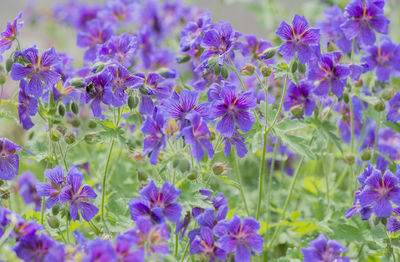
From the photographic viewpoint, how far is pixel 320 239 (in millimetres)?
1643

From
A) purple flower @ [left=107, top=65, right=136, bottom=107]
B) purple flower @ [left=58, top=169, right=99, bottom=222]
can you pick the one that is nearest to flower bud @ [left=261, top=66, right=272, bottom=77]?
purple flower @ [left=107, top=65, right=136, bottom=107]

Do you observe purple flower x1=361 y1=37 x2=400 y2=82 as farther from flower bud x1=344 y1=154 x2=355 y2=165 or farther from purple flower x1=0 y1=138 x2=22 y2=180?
purple flower x1=0 y1=138 x2=22 y2=180

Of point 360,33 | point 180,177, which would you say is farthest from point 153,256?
point 360,33

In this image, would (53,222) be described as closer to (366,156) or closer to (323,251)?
(323,251)

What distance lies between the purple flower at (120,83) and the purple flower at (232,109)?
0.30 m

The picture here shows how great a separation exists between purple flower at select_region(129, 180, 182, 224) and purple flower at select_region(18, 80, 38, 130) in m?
0.58

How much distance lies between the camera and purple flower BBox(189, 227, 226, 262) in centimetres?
155

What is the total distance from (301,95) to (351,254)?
66 centimetres

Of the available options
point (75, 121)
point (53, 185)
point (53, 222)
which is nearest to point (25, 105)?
point (75, 121)

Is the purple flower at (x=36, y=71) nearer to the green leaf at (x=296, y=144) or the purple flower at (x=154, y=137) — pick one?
the purple flower at (x=154, y=137)

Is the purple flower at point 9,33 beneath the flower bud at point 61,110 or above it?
above

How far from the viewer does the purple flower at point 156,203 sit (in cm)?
152

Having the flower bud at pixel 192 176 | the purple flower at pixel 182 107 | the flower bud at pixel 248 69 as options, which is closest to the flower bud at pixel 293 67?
the flower bud at pixel 248 69

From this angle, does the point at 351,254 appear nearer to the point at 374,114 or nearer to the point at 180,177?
the point at 374,114
